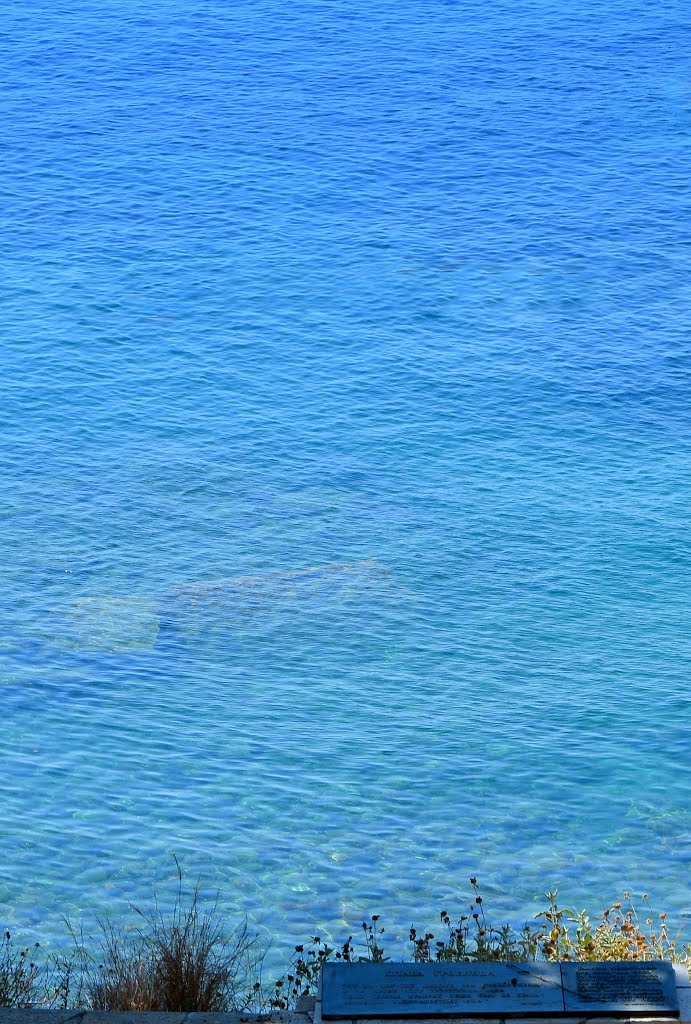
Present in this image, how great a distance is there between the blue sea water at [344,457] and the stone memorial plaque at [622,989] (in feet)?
12.6

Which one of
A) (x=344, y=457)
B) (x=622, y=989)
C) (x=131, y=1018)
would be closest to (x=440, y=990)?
(x=622, y=989)

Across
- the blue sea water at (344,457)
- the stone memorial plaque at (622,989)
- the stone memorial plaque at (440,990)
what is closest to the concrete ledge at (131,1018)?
the stone memorial plaque at (440,990)

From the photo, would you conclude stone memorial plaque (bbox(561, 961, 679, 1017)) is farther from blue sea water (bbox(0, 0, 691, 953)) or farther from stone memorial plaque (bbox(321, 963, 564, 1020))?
blue sea water (bbox(0, 0, 691, 953))

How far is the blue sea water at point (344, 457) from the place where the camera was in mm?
10961

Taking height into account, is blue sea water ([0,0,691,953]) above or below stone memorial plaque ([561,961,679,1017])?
above

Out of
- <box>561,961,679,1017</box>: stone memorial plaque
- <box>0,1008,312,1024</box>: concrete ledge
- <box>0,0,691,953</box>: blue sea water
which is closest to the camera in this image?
<box>561,961,679,1017</box>: stone memorial plaque

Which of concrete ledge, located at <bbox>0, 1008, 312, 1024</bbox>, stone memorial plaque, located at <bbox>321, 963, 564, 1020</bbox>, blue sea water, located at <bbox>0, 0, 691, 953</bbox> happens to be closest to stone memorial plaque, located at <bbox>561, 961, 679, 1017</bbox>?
stone memorial plaque, located at <bbox>321, 963, 564, 1020</bbox>

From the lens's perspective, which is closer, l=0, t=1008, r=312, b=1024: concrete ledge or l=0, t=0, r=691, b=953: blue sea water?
l=0, t=1008, r=312, b=1024: concrete ledge

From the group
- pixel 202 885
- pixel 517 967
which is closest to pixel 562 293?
pixel 202 885

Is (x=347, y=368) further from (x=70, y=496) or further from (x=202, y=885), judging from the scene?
(x=202, y=885)

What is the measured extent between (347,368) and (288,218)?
6.77 m

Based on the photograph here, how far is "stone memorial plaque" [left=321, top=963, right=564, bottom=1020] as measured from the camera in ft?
18.1

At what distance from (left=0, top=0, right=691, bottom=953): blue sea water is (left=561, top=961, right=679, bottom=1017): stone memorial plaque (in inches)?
151

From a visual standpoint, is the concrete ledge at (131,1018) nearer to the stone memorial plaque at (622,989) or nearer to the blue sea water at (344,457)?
the stone memorial plaque at (622,989)
